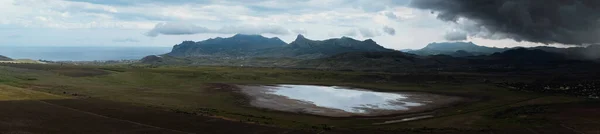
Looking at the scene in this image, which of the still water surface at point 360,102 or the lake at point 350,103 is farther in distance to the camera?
the still water surface at point 360,102

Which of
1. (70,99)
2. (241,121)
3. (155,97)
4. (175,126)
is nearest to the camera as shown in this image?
(175,126)

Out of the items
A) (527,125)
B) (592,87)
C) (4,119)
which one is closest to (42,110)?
(4,119)

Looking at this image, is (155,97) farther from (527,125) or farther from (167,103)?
(527,125)

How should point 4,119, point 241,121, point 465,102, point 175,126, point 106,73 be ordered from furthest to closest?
point 106,73 < point 465,102 < point 241,121 < point 175,126 < point 4,119

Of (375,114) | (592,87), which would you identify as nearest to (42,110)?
(375,114)

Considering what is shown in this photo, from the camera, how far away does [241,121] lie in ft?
252

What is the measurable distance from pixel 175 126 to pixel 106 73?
424 feet

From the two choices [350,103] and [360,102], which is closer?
[350,103]

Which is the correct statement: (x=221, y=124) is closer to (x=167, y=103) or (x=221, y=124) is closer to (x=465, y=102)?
(x=167, y=103)

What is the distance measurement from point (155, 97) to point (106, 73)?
81156 millimetres

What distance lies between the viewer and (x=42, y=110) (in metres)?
77.1

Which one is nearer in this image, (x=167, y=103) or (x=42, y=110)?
(x=42, y=110)

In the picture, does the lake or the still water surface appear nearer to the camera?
the lake

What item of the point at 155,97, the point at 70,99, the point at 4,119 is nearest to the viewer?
the point at 4,119
